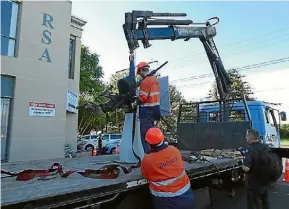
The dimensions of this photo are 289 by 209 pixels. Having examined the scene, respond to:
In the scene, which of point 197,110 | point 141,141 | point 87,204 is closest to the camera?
point 87,204

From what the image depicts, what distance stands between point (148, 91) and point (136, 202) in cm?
161

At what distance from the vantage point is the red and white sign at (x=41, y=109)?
9164 mm

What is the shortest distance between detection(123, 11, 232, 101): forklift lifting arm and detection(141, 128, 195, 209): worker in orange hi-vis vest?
3.17 metres

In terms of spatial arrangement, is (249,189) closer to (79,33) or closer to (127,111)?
(127,111)

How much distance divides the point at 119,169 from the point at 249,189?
7.62 ft

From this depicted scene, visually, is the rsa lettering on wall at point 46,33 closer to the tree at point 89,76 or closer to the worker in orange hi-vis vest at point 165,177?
the worker in orange hi-vis vest at point 165,177

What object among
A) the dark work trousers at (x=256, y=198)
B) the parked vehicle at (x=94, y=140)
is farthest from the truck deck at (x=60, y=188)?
the parked vehicle at (x=94, y=140)

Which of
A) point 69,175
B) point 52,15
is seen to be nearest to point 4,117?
point 52,15

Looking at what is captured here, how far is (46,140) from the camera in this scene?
31.6ft

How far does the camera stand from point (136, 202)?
3518 mm

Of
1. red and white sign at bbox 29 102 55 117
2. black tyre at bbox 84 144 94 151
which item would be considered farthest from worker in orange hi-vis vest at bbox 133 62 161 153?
black tyre at bbox 84 144 94 151

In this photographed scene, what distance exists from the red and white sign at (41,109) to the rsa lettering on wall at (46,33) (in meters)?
1.51

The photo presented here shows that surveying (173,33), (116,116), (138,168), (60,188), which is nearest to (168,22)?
(173,33)

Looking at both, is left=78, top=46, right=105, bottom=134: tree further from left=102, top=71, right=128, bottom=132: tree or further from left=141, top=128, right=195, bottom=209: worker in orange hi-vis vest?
left=141, top=128, right=195, bottom=209: worker in orange hi-vis vest
